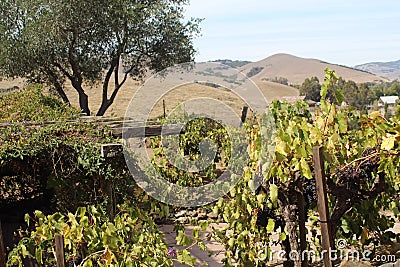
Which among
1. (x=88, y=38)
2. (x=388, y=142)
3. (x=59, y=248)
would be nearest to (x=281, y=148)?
(x=388, y=142)

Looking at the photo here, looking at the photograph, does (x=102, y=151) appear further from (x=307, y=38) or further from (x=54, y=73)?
(x=307, y=38)

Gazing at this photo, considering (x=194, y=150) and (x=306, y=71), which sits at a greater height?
(x=306, y=71)

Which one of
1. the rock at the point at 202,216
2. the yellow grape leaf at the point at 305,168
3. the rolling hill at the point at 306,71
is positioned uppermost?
the rolling hill at the point at 306,71

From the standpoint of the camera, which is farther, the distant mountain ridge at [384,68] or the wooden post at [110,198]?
the distant mountain ridge at [384,68]

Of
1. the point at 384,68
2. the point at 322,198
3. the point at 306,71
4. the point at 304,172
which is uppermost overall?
the point at 384,68

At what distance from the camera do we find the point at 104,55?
52.2 ft

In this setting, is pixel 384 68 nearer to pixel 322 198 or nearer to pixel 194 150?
pixel 194 150

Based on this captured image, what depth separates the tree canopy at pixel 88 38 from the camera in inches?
566

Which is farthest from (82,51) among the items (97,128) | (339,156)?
(339,156)

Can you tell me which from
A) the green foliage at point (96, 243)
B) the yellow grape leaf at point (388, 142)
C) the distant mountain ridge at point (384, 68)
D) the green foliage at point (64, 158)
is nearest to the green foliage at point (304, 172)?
the yellow grape leaf at point (388, 142)

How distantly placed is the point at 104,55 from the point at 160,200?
11.6 metres

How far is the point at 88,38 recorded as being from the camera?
15.1 m

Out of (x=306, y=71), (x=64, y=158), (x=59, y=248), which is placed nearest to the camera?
(x=59, y=248)

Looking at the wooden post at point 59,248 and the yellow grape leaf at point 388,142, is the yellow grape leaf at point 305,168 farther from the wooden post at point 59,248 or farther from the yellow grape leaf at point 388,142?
the wooden post at point 59,248
